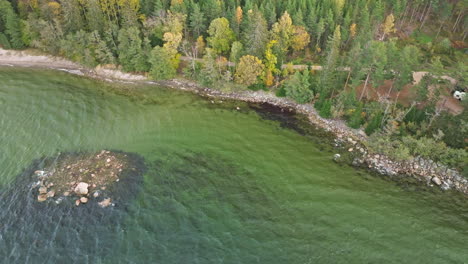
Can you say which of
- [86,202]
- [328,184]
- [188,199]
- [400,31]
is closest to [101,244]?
[86,202]

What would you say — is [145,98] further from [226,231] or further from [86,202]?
[226,231]

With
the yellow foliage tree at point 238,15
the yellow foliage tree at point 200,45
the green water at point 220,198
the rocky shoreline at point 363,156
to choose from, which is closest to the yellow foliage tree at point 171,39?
the yellow foliage tree at point 200,45

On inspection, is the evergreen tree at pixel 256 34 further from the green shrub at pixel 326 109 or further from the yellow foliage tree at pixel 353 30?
the yellow foliage tree at pixel 353 30

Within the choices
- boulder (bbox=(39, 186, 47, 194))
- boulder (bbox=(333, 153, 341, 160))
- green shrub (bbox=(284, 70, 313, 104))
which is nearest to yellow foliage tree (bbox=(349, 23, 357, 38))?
green shrub (bbox=(284, 70, 313, 104))

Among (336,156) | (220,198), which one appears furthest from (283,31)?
(220,198)

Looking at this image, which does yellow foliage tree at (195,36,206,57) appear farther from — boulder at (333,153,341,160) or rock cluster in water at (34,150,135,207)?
boulder at (333,153,341,160)

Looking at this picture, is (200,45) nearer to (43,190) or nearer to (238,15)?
(238,15)
